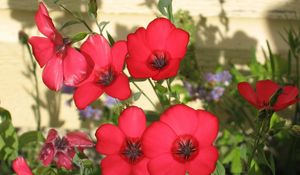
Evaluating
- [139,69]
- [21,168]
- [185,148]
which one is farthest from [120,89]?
[21,168]

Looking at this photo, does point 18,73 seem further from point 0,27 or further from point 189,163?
point 189,163

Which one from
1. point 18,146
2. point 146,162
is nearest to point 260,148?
point 146,162

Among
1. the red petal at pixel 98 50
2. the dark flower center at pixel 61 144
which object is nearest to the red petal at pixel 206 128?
the red petal at pixel 98 50

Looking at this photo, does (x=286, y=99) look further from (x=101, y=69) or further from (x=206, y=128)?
(x=101, y=69)

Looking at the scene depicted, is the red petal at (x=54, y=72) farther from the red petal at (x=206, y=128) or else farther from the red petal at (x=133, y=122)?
the red petal at (x=206, y=128)

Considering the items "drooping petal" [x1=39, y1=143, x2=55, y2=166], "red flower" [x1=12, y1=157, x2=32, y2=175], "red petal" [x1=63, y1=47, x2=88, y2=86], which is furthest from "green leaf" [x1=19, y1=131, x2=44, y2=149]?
"red petal" [x1=63, y1=47, x2=88, y2=86]

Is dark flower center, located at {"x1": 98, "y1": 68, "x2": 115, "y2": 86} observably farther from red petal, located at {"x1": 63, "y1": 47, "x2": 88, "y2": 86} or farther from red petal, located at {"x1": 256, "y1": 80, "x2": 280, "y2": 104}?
red petal, located at {"x1": 256, "y1": 80, "x2": 280, "y2": 104}
